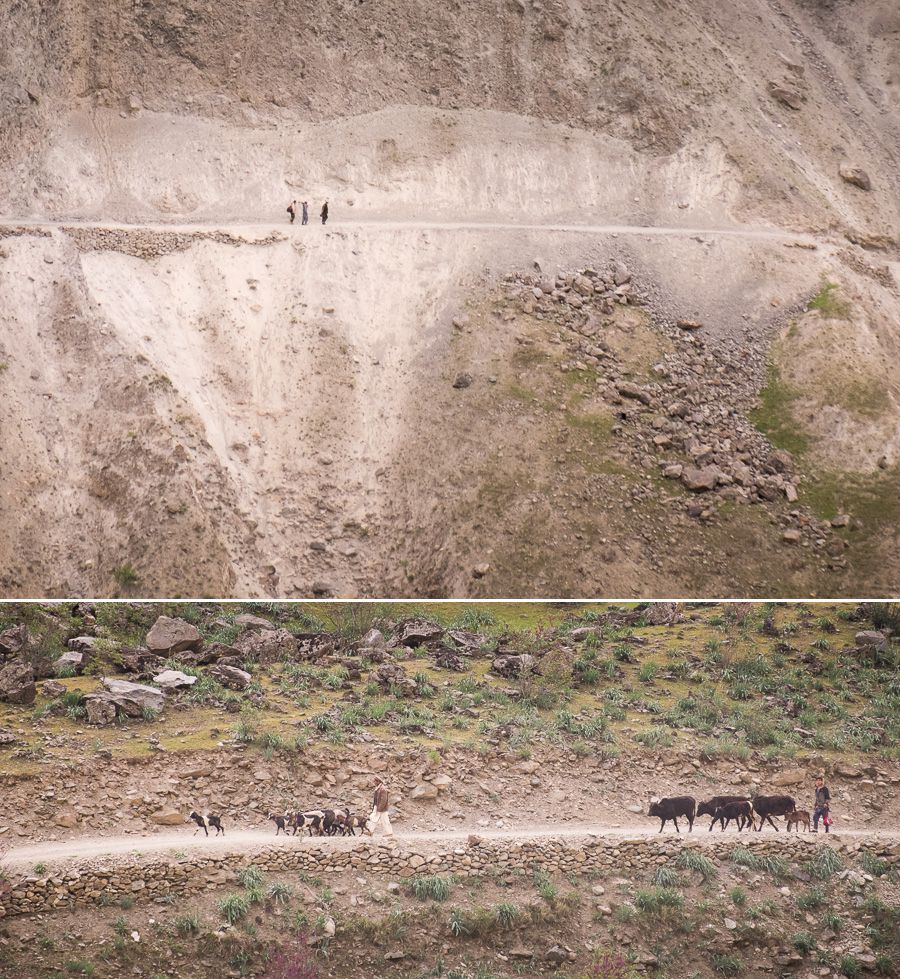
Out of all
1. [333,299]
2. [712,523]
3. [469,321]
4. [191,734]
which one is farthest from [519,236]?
[191,734]

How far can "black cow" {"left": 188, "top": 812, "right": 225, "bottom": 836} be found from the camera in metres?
12.0

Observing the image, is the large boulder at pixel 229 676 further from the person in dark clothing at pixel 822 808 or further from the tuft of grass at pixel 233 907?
the person in dark clothing at pixel 822 808

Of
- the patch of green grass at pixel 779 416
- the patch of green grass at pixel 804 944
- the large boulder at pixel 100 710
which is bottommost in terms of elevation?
the patch of green grass at pixel 804 944

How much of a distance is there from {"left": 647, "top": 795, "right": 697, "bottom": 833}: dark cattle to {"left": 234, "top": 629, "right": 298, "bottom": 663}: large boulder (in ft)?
19.4

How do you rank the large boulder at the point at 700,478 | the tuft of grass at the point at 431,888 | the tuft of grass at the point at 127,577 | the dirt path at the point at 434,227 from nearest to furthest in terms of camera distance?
the tuft of grass at the point at 431,888
the tuft of grass at the point at 127,577
the large boulder at the point at 700,478
the dirt path at the point at 434,227

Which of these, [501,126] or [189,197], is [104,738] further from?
[501,126]

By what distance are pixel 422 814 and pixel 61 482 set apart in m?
10.9

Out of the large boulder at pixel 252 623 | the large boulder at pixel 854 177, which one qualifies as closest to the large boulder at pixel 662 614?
the large boulder at pixel 252 623

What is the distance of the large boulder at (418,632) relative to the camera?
1581 cm

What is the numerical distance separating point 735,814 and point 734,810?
5 cm

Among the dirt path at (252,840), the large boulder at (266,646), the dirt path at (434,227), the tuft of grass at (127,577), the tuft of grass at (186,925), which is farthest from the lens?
the dirt path at (434,227)

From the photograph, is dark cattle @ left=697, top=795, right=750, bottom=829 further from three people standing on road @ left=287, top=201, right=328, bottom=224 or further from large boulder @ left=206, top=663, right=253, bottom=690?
three people standing on road @ left=287, top=201, right=328, bottom=224

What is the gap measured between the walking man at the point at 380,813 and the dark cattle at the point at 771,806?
5.02m

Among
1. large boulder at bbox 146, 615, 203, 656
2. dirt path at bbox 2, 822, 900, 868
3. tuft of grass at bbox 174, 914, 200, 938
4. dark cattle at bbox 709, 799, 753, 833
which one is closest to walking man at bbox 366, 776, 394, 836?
dirt path at bbox 2, 822, 900, 868
